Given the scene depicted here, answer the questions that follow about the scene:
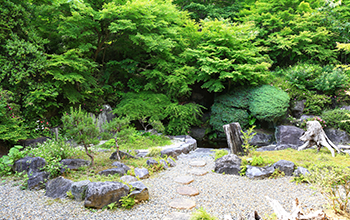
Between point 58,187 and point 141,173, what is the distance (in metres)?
1.49

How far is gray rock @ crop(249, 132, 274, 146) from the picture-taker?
25.6 feet

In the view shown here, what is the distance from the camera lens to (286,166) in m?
4.20

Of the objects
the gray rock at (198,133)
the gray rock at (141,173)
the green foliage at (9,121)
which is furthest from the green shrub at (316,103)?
the green foliage at (9,121)

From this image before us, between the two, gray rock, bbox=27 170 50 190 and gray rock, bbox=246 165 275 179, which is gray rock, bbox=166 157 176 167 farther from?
gray rock, bbox=27 170 50 190

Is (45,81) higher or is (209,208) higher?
(45,81)

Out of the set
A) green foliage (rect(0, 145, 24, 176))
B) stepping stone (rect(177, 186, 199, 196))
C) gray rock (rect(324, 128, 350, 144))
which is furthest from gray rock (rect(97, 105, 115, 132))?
gray rock (rect(324, 128, 350, 144))

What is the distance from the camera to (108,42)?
852cm

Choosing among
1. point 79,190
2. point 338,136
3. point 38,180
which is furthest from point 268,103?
point 38,180

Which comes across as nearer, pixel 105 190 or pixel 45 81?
pixel 105 190

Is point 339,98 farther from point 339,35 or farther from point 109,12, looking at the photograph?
point 109,12

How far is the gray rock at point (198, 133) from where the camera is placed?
8.85m

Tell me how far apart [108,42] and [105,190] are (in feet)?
23.0

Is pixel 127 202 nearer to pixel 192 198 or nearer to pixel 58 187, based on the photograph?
pixel 192 198

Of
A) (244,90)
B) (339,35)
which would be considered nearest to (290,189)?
(244,90)
